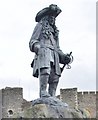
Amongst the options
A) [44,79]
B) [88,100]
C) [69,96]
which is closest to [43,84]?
[44,79]

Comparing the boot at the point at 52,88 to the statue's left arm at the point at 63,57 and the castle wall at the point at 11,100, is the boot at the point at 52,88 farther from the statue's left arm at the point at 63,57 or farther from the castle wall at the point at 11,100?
the castle wall at the point at 11,100

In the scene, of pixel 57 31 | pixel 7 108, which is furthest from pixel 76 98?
pixel 57 31

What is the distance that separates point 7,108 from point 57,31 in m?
33.0

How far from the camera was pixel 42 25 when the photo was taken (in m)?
9.22

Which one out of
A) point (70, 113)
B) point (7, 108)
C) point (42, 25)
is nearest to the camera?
point (70, 113)

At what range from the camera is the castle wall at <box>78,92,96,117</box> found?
44.6 metres

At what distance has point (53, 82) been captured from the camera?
9117 mm

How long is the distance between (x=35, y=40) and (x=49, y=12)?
0.55 metres

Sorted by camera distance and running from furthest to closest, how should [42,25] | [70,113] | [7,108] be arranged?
[7,108]
[42,25]
[70,113]

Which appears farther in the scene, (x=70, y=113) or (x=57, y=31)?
(x=57, y=31)

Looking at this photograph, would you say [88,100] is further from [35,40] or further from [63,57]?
[35,40]

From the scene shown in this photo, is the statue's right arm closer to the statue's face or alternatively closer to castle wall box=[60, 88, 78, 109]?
the statue's face

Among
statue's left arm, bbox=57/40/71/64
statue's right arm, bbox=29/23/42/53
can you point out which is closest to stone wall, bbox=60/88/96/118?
statue's left arm, bbox=57/40/71/64

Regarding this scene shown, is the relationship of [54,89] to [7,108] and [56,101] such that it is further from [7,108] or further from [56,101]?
[7,108]
